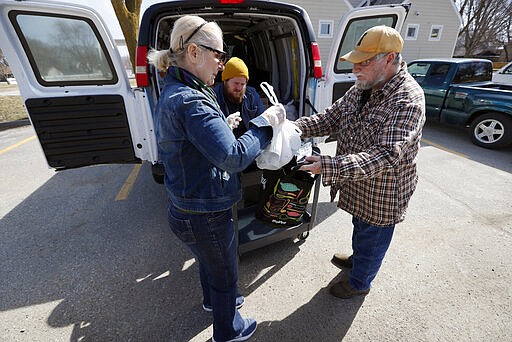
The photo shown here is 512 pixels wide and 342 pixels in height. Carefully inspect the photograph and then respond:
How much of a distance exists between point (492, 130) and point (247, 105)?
17.9 feet

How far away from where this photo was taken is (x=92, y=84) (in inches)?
95.0

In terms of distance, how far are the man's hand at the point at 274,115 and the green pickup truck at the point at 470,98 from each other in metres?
5.86

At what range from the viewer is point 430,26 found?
15.7 metres

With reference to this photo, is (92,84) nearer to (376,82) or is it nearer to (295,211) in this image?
(295,211)

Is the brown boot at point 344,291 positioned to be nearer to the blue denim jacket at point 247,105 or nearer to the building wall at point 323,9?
the blue denim jacket at point 247,105

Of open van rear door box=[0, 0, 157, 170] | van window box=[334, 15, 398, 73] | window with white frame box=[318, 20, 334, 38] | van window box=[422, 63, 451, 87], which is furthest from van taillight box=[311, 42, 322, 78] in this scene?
window with white frame box=[318, 20, 334, 38]

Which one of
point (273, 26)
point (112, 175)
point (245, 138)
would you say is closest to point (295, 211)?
point (245, 138)

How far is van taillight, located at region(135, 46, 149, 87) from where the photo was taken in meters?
2.35

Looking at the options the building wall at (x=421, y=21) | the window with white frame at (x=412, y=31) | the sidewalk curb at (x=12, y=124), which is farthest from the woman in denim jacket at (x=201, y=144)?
the window with white frame at (x=412, y=31)

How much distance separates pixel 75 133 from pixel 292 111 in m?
2.52

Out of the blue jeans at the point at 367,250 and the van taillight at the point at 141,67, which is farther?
the van taillight at the point at 141,67

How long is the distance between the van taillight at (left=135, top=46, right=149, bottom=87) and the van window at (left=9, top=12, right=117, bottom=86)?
244 mm

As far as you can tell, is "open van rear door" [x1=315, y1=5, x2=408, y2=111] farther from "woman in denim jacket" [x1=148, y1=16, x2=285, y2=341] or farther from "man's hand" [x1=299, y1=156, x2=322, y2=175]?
"woman in denim jacket" [x1=148, y1=16, x2=285, y2=341]

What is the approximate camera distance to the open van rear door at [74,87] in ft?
6.88
